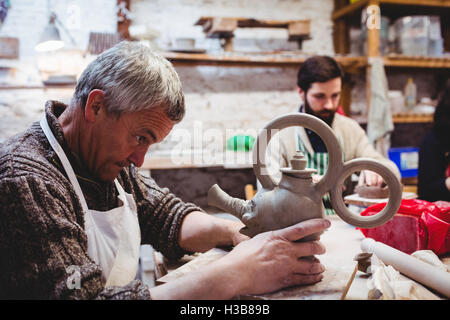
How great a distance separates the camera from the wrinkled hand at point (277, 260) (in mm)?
1066

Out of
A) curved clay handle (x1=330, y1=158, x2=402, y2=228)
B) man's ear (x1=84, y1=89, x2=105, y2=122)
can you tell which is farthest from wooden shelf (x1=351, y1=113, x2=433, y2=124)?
man's ear (x1=84, y1=89, x2=105, y2=122)

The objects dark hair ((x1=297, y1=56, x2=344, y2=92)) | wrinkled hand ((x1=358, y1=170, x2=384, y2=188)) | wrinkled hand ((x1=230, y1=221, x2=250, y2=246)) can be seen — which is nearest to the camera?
wrinkled hand ((x1=230, y1=221, x2=250, y2=246))

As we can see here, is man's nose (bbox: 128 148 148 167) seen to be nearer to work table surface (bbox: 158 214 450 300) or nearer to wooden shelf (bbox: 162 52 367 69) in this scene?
work table surface (bbox: 158 214 450 300)

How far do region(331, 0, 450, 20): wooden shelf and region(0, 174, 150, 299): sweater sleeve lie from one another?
426 cm

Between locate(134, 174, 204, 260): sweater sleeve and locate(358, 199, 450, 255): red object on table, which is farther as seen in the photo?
locate(134, 174, 204, 260): sweater sleeve

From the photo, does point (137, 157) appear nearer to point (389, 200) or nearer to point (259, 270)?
point (259, 270)

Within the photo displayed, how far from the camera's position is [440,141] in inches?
121

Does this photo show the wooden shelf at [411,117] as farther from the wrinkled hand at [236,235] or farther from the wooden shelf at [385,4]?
the wrinkled hand at [236,235]

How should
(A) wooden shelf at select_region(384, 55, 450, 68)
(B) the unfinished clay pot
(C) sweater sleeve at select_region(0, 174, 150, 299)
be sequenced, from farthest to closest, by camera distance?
(A) wooden shelf at select_region(384, 55, 450, 68)
(B) the unfinished clay pot
(C) sweater sleeve at select_region(0, 174, 150, 299)

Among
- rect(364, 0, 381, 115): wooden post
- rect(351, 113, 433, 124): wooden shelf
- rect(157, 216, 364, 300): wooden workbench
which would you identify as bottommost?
rect(157, 216, 364, 300): wooden workbench

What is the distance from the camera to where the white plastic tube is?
111 centimetres

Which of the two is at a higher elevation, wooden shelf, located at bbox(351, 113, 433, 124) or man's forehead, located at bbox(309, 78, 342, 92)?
man's forehead, located at bbox(309, 78, 342, 92)

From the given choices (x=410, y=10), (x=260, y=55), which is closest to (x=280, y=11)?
(x=260, y=55)

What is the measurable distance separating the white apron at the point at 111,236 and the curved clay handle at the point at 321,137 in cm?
62
